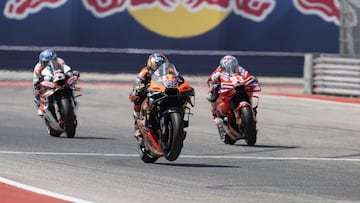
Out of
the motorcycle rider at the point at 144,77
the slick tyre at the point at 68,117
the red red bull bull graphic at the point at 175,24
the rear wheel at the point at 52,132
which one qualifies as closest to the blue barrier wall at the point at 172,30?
the red red bull bull graphic at the point at 175,24

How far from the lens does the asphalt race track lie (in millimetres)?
10203

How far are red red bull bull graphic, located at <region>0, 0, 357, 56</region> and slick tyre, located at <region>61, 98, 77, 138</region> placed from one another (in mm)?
12521

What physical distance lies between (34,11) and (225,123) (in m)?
13.8

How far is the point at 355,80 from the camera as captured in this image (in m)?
25.5

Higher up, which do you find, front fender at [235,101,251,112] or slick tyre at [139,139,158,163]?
front fender at [235,101,251,112]

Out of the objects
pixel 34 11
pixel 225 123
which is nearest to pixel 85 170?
pixel 225 123

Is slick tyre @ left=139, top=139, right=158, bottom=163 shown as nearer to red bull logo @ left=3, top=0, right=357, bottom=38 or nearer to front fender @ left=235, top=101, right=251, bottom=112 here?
front fender @ left=235, top=101, right=251, bottom=112

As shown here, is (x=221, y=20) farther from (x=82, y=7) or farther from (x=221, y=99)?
(x=221, y=99)

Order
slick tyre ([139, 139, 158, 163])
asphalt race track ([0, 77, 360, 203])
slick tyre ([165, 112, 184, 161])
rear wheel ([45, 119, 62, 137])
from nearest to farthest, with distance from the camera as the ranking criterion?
asphalt race track ([0, 77, 360, 203]) < slick tyre ([165, 112, 184, 161]) < slick tyre ([139, 139, 158, 163]) < rear wheel ([45, 119, 62, 137])

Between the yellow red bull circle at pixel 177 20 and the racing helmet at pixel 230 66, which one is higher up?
the racing helmet at pixel 230 66

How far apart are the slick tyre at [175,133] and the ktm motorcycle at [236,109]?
3.16 meters

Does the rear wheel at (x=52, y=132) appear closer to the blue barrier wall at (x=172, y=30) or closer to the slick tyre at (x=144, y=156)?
the slick tyre at (x=144, y=156)

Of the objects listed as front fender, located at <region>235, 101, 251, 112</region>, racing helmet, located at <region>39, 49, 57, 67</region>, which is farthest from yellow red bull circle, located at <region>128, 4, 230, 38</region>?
front fender, located at <region>235, 101, 251, 112</region>

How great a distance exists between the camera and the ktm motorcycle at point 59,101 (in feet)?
53.5
